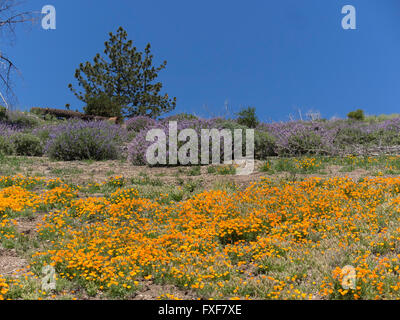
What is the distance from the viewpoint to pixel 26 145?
18359mm

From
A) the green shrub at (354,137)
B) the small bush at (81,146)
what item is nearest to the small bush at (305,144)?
the green shrub at (354,137)

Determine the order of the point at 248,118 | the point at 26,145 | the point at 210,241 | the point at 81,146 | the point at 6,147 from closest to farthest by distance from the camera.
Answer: the point at 210,241, the point at 81,146, the point at 6,147, the point at 26,145, the point at 248,118

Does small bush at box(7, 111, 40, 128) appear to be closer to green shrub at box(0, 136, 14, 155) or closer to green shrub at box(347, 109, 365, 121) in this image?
green shrub at box(0, 136, 14, 155)

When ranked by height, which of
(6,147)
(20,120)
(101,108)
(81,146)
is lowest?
(81,146)

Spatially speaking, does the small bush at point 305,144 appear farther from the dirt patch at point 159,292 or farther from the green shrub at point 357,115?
the green shrub at point 357,115

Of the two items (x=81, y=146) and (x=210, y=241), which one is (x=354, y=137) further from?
(x=210, y=241)

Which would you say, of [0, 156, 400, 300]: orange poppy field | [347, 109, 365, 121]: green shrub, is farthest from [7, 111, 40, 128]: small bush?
[347, 109, 365, 121]: green shrub

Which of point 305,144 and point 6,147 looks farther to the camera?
point 6,147

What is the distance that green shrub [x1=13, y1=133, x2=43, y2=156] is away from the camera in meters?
18.2

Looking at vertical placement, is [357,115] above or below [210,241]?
above

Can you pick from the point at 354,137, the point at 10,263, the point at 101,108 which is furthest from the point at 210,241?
the point at 101,108
